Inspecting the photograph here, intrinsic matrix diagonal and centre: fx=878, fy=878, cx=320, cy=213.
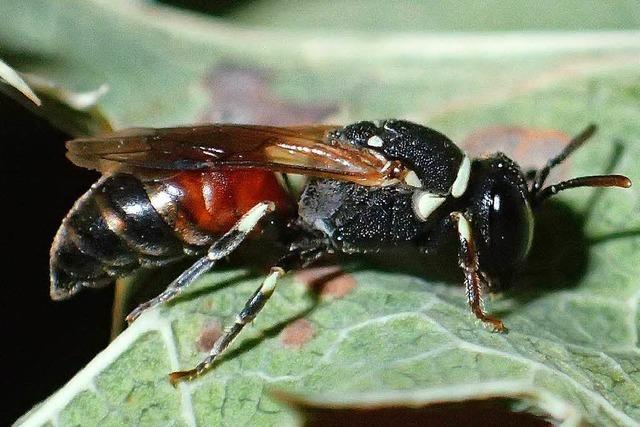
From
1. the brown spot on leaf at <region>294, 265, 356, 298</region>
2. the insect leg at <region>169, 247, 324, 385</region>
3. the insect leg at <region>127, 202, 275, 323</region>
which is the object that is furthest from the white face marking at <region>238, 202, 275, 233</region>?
the brown spot on leaf at <region>294, 265, 356, 298</region>

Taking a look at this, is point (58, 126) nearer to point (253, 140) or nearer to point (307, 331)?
A: point (253, 140)

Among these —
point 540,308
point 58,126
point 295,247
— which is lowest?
point 540,308

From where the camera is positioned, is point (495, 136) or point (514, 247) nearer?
point (514, 247)

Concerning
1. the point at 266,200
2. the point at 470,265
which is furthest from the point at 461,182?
the point at 266,200

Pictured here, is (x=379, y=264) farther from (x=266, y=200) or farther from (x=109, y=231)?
(x=109, y=231)

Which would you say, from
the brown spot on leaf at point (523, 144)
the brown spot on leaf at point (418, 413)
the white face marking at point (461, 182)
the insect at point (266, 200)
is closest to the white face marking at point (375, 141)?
the insect at point (266, 200)

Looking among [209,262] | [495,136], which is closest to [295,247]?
[209,262]
